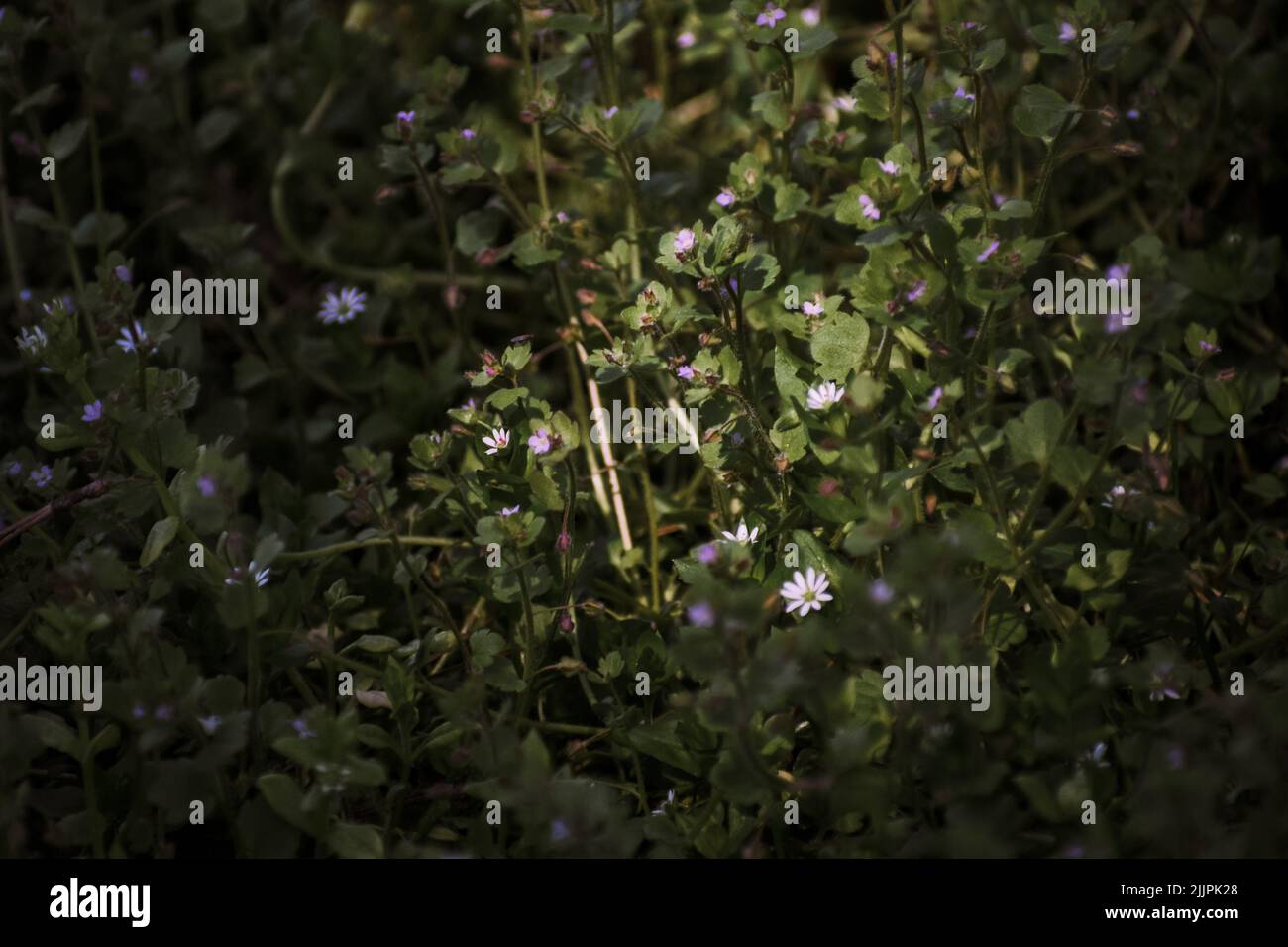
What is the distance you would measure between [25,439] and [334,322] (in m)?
0.46

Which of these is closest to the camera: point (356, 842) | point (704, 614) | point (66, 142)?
point (704, 614)

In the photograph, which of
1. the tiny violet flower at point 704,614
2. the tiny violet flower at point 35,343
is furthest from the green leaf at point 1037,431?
the tiny violet flower at point 35,343

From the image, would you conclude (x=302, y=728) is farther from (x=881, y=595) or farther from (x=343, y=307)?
(x=343, y=307)

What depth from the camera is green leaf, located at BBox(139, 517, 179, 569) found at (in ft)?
4.14

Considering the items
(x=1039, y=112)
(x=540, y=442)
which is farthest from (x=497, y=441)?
(x=1039, y=112)

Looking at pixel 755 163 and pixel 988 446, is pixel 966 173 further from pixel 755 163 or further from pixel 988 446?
pixel 988 446

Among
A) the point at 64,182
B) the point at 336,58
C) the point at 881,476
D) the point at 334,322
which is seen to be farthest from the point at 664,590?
the point at 64,182

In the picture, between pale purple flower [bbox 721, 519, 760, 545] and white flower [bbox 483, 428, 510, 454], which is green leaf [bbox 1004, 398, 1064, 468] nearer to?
pale purple flower [bbox 721, 519, 760, 545]

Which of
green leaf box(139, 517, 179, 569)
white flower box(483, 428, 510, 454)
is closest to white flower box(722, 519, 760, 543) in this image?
white flower box(483, 428, 510, 454)

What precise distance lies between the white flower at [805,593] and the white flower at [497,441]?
0.35m

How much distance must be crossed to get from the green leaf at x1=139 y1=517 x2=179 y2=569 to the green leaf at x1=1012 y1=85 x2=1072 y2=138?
0.98 m

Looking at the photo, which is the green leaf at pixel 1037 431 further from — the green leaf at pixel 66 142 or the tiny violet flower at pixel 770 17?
the green leaf at pixel 66 142

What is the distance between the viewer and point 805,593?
130cm

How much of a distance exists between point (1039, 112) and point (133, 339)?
1042 mm
